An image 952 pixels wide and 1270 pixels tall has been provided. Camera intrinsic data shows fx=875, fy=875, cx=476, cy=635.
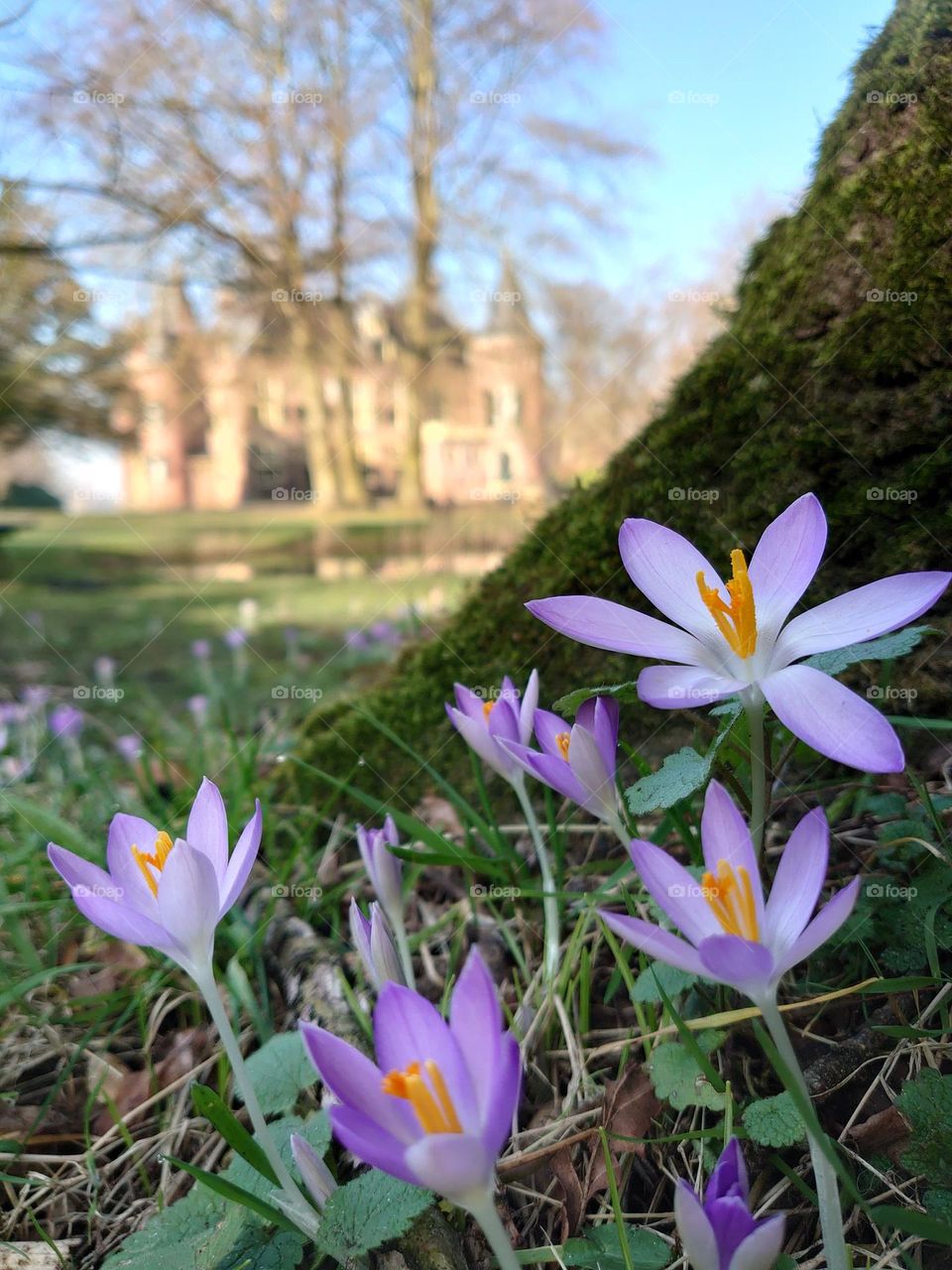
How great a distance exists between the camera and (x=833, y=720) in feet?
1.94

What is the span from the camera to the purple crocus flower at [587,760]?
75 centimetres

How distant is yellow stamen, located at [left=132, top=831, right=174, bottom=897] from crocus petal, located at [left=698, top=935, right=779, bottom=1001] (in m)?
0.41

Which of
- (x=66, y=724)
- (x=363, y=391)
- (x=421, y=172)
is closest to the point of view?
(x=66, y=724)

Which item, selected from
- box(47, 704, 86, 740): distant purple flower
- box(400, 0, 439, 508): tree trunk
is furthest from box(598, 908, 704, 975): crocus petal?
box(400, 0, 439, 508): tree trunk

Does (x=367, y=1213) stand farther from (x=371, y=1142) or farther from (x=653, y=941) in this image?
(x=653, y=941)

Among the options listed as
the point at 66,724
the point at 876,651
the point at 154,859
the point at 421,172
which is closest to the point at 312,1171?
the point at 154,859

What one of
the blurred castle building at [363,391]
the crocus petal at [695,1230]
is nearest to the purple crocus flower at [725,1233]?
the crocus petal at [695,1230]

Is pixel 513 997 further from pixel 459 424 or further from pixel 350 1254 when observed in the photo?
pixel 459 424

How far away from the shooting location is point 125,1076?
117cm

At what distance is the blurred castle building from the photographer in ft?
33.1

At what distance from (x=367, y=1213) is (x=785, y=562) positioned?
1.98 ft

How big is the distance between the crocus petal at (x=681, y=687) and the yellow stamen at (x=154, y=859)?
0.39 m

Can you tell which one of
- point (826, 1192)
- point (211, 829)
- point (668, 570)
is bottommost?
point (826, 1192)

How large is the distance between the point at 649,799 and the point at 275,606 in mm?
7307
